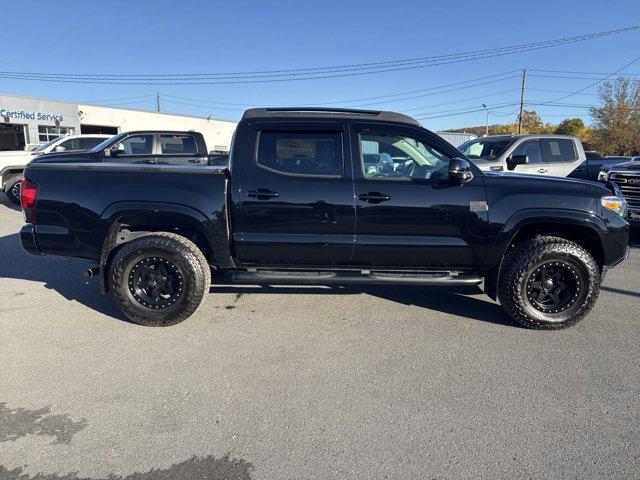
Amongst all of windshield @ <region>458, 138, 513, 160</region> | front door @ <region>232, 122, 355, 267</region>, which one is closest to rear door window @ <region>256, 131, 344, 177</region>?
front door @ <region>232, 122, 355, 267</region>

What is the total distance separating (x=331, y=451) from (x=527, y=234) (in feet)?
9.67

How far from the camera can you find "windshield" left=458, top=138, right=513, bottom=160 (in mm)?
9430

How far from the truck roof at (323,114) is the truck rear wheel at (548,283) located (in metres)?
1.66

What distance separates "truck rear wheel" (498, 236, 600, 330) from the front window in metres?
1.10

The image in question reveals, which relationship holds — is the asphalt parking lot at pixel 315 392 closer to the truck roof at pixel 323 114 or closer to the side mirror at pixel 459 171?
the side mirror at pixel 459 171

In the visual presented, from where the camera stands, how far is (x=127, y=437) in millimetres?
2486

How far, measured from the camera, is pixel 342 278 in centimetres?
402

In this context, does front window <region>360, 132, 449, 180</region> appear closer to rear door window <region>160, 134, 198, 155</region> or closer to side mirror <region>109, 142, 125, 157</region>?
rear door window <region>160, 134, 198, 155</region>

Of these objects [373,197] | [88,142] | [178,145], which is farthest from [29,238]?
[88,142]

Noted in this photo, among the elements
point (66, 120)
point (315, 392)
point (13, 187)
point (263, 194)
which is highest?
point (66, 120)

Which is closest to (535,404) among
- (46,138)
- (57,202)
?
(57,202)

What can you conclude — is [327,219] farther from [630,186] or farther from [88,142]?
[88,142]

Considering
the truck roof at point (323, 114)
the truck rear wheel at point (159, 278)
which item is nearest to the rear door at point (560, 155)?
the truck roof at point (323, 114)

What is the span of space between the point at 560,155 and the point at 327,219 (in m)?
7.93
